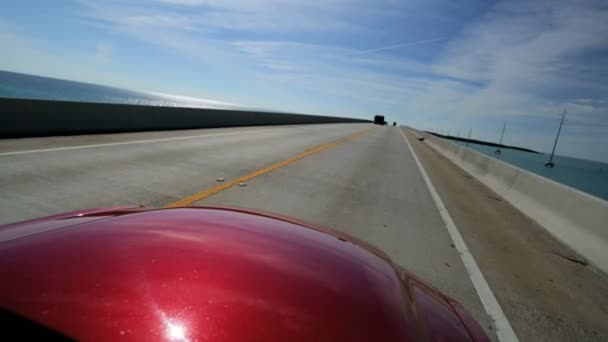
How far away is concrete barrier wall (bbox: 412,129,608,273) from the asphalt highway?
0.88ft

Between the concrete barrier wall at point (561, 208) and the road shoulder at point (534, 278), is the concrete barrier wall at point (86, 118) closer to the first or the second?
the road shoulder at point (534, 278)

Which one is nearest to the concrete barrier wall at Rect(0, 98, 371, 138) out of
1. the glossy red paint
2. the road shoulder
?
the glossy red paint

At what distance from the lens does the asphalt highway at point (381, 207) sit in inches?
152

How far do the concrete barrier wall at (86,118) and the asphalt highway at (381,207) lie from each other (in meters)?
1.26

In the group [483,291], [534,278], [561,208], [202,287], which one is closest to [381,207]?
[534,278]

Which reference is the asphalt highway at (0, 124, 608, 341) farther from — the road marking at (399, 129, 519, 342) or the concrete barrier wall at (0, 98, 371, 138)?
the concrete barrier wall at (0, 98, 371, 138)

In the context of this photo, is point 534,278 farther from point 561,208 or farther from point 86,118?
point 86,118

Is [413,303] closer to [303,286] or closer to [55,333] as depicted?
[303,286]

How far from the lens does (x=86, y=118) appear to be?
13.4 meters

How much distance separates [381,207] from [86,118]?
11.8 metres

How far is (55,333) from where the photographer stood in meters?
1.01

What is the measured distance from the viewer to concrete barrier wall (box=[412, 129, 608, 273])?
5518 millimetres

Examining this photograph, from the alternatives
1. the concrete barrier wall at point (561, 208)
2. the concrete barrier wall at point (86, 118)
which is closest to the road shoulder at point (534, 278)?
the concrete barrier wall at point (561, 208)

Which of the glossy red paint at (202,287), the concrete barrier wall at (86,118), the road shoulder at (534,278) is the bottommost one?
the road shoulder at (534,278)
